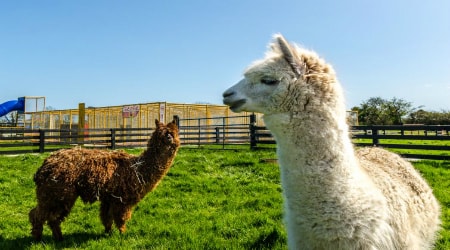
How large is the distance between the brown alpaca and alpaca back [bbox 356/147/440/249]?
277 cm

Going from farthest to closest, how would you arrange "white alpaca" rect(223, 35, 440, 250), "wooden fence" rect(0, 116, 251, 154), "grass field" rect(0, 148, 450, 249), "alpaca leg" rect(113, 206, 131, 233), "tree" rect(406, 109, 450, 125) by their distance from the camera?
"tree" rect(406, 109, 450, 125)
"wooden fence" rect(0, 116, 251, 154)
"alpaca leg" rect(113, 206, 131, 233)
"grass field" rect(0, 148, 450, 249)
"white alpaca" rect(223, 35, 440, 250)

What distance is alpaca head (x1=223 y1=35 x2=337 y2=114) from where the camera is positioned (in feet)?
7.70

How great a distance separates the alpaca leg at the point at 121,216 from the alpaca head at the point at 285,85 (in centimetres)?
305

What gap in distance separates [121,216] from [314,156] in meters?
3.38

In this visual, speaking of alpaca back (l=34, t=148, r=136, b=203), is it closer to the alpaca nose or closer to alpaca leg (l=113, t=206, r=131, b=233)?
alpaca leg (l=113, t=206, r=131, b=233)

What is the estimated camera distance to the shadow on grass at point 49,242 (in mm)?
4475

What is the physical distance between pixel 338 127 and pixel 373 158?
135 cm

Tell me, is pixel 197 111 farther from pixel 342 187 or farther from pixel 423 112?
pixel 423 112

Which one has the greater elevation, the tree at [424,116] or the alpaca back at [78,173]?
the tree at [424,116]

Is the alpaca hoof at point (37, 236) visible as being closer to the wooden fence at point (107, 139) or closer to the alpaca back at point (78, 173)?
the alpaca back at point (78, 173)

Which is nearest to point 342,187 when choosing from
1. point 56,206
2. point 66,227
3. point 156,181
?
point 156,181

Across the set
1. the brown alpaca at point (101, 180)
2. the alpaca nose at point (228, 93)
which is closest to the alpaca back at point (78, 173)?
the brown alpaca at point (101, 180)

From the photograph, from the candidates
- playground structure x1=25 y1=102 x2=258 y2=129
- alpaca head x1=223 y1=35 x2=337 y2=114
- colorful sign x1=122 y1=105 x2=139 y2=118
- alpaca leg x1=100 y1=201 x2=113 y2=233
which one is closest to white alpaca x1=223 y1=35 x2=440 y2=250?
alpaca head x1=223 y1=35 x2=337 y2=114

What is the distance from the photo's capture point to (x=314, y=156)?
2287 millimetres
